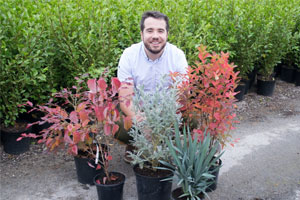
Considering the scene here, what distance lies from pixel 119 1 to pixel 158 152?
108 inches

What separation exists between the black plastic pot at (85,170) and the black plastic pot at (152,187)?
52 centimetres

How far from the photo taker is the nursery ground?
3.18 meters

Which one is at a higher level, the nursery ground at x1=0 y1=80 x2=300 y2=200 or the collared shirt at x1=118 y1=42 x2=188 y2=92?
the collared shirt at x1=118 y1=42 x2=188 y2=92

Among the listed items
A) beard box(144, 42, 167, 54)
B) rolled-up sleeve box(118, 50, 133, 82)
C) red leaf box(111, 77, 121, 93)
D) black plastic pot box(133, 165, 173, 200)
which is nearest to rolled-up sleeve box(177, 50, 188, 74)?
beard box(144, 42, 167, 54)

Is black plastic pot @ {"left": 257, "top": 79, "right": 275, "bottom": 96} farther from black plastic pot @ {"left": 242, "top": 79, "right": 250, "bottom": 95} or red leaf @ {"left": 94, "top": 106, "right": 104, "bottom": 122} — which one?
red leaf @ {"left": 94, "top": 106, "right": 104, "bottom": 122}

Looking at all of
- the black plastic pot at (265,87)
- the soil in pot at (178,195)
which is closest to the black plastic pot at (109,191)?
the soil in pot at (178,195)

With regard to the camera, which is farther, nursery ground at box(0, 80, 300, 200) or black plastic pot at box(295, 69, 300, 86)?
black plastic pot at box(295, 69, 300, 86)

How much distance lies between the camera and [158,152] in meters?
2.71

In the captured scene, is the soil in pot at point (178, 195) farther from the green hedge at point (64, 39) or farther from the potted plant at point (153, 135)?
the green hedge at point (64, 39)

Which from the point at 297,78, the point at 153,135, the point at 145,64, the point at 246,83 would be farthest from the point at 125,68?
the point at 297,78

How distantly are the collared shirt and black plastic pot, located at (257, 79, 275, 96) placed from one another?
3.48m

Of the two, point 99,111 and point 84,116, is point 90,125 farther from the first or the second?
point 99,111

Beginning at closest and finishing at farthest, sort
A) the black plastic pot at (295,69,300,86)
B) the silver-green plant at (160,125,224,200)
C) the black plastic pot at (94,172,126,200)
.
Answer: the silver-green plant at (160,125,224,200), the black plastic pot at (94,172,126,200), the black plastic pot at (295,69,300,86)

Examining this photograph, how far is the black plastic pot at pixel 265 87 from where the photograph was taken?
6.35m
